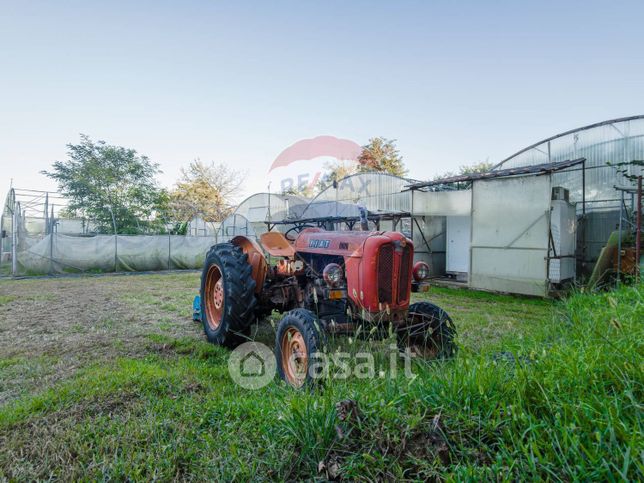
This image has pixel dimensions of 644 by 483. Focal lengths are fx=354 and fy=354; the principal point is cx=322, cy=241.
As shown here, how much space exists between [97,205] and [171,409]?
20.9 metres

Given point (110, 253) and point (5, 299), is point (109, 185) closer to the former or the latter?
point (110, 253)

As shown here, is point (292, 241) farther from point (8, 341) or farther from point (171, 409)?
point (8, 341)

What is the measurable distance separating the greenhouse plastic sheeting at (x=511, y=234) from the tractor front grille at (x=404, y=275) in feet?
18.2

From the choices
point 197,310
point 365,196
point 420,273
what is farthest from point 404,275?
point 365,196

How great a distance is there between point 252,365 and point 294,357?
26.4 inches

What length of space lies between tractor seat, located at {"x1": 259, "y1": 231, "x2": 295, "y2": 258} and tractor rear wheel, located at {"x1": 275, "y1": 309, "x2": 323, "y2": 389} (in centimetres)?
123

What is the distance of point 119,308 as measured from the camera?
19.6 feet

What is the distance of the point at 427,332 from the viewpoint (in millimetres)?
3080

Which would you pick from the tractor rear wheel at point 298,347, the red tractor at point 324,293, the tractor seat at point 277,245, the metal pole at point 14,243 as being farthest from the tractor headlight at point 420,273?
the metal pole at point 14,243

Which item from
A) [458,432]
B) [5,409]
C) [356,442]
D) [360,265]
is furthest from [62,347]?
[458,432]

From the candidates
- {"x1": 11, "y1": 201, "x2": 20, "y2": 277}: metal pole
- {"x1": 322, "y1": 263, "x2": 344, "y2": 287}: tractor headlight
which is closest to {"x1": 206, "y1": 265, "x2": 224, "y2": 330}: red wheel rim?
{"x1": 322, "y1": 263, "x2": 344, "y2": 287}: tractor headlight

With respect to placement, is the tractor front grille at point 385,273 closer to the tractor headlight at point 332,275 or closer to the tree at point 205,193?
the tractor headlight at point 332,275

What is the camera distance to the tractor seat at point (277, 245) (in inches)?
159

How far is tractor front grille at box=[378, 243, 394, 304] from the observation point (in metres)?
3.06
